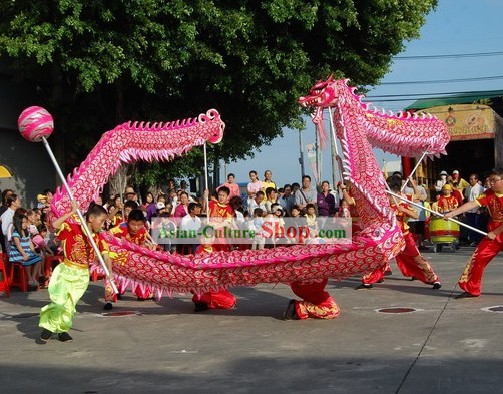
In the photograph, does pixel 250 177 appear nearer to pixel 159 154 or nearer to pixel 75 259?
pixel 159 154

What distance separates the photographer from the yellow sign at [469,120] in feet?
69.4

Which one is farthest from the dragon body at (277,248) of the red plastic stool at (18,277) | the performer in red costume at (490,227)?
the red plastic stool at (18,277)

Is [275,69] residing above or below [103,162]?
above

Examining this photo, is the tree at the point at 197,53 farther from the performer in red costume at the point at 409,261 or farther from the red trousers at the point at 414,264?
the red trousers at the point at 414,264

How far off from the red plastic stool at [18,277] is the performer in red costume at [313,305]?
5803 millimetres

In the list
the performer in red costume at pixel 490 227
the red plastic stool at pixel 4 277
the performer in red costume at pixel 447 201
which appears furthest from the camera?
the performer in red costume at pixel 447 201

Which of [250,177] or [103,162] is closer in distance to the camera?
[103,162]

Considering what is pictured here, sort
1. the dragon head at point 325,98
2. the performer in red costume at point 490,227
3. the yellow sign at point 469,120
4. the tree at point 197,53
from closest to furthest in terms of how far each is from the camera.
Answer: the dragon head at point 325,98
the performer in red costume at point 490,227
the tree at point 197,53
the yellow sign at point 469,120

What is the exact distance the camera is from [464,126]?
21.4 meters

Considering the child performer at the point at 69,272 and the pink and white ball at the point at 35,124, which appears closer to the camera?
the child performer at the point at 69,272

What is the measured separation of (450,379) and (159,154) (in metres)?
5.48

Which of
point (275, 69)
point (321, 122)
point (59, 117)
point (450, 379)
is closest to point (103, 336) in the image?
point (321, 122)

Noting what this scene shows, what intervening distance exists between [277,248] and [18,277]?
6151 mm

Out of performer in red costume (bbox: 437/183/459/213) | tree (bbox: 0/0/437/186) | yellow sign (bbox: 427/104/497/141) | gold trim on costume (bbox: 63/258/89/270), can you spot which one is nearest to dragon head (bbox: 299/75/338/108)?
gold trim on costume (bbox: 63/258/89/270)
